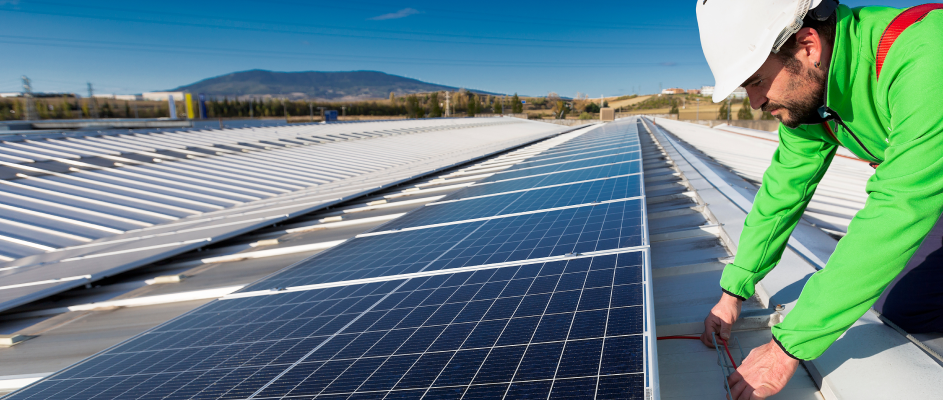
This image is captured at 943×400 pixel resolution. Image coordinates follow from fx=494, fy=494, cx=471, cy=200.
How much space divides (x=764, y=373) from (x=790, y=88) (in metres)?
1.34

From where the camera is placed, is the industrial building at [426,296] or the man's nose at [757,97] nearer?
the industrial building at [426,296]

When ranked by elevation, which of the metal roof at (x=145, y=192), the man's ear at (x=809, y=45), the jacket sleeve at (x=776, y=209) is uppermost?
the man's ear at (x=809, y=45)

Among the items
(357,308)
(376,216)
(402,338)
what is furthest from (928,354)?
(376,216)

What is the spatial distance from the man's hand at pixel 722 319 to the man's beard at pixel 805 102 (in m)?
0.94

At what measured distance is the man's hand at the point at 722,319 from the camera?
97.3 inches

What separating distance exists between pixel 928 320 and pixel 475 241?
9.94 feet

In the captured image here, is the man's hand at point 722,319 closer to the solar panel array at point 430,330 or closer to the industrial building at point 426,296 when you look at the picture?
the industrial building at point 426,296

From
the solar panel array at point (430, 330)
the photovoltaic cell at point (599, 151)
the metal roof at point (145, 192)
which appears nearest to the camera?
the solar panel array at point (430, 330)

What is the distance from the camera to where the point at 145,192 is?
→ 1031cm

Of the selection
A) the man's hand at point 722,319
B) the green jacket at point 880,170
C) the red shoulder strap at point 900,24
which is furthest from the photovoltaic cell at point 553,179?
the red shoulder strap at point 900,24

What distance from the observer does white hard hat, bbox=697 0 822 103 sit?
2.20 m

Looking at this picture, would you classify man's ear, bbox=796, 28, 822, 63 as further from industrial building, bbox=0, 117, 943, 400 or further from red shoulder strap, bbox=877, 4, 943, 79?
industrial building, bbox=0, 117, 943, 400

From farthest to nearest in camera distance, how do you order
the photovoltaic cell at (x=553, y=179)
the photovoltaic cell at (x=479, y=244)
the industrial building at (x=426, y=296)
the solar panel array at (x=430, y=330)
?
the photovoltaic cell at (x=553, y=179)
the photovoltaic cell at (x=479, y=244)
the industrial building at (x=426, y=296)
the solar panel array at (x=430, y=330)

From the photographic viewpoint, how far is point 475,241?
4.47 meters
